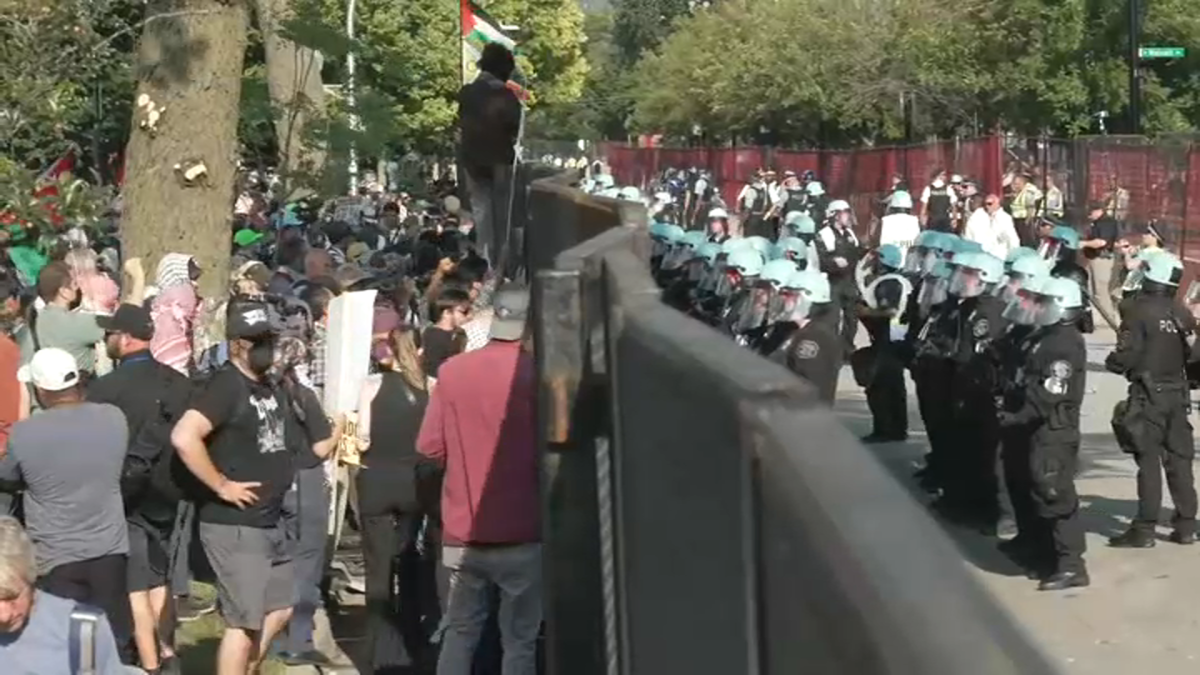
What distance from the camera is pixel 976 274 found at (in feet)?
44.2

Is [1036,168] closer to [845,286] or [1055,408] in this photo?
[845,286]

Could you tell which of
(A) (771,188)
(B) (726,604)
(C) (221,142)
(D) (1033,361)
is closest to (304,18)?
(C) (221,142)

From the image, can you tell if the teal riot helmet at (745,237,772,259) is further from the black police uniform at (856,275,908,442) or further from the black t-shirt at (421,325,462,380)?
the black t-shirt at (421,325,462,380)

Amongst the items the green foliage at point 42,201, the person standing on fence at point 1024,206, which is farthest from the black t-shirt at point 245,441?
the person standing on fence at point 1024,206

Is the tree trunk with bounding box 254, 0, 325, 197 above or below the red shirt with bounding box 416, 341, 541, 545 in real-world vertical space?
above

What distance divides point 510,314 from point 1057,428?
5.59 meters

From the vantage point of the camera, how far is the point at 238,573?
818cm

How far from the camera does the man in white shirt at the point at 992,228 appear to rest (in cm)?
2436

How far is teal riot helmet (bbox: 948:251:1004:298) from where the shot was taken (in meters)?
13.4

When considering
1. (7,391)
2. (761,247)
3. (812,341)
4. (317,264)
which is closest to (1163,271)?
(812,341)

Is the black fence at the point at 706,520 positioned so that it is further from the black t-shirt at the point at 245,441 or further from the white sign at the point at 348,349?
the white sign at the point at 348,349

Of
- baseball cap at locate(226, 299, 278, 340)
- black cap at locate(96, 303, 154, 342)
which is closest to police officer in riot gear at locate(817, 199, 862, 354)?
black cap at locate(96, 303, 154, 342)

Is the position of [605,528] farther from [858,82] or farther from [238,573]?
[858,82]

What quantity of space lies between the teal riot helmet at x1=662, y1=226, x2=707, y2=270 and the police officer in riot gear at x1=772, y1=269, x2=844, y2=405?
183 cm
